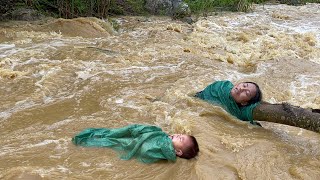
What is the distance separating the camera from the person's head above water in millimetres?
4859

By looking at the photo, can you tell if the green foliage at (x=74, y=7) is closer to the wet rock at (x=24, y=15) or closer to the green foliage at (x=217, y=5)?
the wet rock at (x=24, y=15)

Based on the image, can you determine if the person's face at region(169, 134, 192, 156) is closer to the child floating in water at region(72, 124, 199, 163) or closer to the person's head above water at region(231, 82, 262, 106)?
the child floating in water at region(72, 124, 199, 163)

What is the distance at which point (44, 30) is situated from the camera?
10344 millimetres

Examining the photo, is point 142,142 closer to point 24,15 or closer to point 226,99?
point 226,99

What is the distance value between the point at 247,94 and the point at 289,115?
23.8 inches

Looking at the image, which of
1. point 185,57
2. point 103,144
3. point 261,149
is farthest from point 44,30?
point 261,149

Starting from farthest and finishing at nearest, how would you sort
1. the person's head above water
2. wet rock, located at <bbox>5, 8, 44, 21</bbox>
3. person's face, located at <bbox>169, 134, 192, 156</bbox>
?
wet rock, located at <bbox>5, 8, 44, 21</bbox> → the person's head above water → person's face, located at <bbox>169, 134, 192, 156</bbox>

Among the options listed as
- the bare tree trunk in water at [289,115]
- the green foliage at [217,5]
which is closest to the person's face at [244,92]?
the bare tree trunk in water at [289,115]

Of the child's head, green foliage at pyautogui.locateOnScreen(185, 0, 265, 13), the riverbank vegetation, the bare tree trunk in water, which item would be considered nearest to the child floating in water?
the child's head

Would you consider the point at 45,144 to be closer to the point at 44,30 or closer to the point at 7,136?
the point at 7,136

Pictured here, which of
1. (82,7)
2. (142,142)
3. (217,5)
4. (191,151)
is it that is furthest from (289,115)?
(217,5)

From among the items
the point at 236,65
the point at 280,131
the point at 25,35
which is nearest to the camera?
the point at 280,131

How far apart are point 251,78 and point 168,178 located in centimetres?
404

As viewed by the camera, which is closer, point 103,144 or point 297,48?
point 103,144
